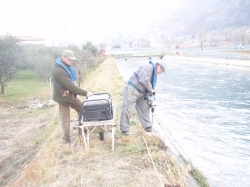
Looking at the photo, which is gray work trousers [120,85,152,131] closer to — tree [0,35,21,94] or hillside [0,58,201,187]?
hillside [0,58,201,187]

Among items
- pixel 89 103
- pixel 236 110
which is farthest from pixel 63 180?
pixel 236 110

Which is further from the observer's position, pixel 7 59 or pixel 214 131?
pixel 7 59

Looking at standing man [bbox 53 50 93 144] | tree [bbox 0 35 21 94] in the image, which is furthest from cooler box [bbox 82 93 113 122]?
tree [bbox 0 35 21 94]

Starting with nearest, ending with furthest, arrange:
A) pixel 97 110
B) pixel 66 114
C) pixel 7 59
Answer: pixel 97 110, pixel 66 114, pixel 7 59

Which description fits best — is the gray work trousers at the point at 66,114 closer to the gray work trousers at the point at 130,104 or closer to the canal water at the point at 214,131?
the gray work trousers at the point at 130,104

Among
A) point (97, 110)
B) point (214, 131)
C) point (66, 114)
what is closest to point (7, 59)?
point (214, 131)

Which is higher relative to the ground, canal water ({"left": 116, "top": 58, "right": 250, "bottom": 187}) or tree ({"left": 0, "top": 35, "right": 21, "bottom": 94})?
tree ({"left": 0, "top": 35, "right": 21, "bottom": 94})

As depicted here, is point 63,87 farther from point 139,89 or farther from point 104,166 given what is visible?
point 104,166

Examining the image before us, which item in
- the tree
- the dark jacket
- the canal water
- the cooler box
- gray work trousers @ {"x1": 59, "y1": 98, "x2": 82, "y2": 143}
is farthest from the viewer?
the tree

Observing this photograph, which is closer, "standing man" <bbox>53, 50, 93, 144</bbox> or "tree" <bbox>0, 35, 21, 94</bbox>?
"standing man" <bbox>53, 50, 93, 144</bbox>

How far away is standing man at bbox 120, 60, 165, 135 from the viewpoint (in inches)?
266

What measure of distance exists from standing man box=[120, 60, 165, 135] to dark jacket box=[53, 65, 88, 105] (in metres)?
1.15

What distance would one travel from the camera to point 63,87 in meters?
6.29

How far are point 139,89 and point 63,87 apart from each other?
1754 mm
